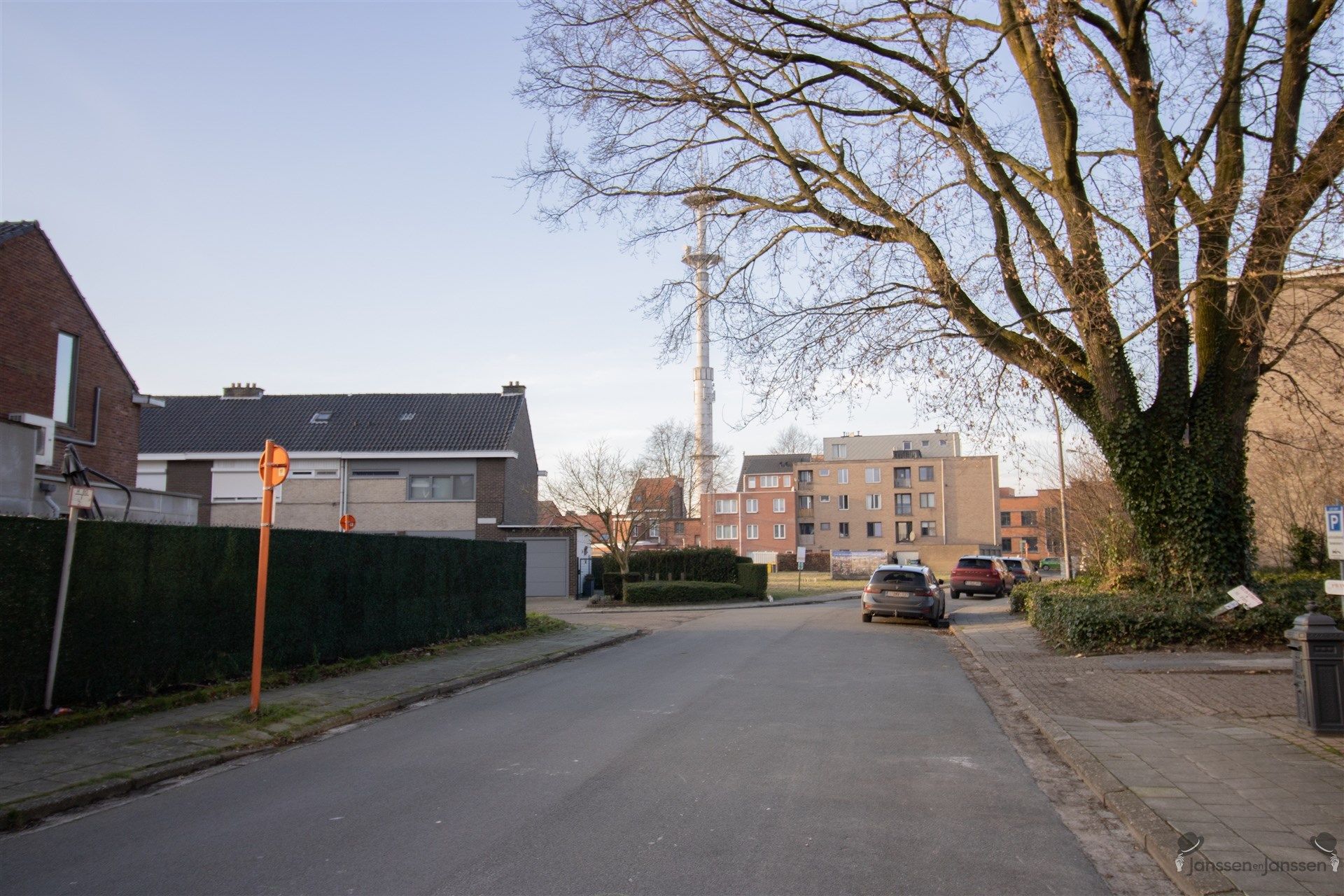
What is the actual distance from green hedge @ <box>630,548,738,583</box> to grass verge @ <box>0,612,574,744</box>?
24.2m

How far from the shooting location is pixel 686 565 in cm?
4159

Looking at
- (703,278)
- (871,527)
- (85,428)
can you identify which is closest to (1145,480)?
(703,278)

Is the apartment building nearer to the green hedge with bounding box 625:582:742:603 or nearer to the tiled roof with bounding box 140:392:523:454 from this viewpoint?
the green hedge with bounding box 625:582:742:603

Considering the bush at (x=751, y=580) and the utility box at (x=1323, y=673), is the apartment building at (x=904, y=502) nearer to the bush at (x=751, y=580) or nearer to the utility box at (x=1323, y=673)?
the bush at (x=751, y=580)

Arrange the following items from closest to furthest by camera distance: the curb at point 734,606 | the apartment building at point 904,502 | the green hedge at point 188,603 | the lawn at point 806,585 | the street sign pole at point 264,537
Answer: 1. the green hedge at point 188,603
2. the street sign pole at point 264,537
3. the curb at point 734,606
4. the lawn at point 806,585
5. the apartment building at point 904,502

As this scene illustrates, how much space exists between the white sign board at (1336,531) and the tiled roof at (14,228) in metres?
20.3

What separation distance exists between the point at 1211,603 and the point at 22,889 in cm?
1527

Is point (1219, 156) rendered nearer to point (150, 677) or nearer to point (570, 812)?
point (570, 812)

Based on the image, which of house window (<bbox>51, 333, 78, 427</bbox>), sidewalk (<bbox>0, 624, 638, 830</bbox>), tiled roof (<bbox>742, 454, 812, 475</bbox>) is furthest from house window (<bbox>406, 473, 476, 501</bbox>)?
tiled roof (<bbox>742, 454, 812, 475</bbox>)

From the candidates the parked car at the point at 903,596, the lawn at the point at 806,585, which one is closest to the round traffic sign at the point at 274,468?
the parked car at the point at 903,596

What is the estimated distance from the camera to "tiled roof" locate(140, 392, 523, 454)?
38.8m

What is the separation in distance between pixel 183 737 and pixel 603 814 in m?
4.70

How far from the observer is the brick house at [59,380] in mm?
17094

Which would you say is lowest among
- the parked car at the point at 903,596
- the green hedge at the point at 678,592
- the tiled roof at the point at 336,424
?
the green hedge at the point at 678,592
